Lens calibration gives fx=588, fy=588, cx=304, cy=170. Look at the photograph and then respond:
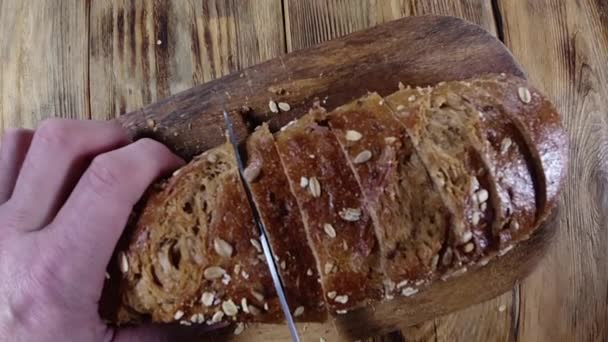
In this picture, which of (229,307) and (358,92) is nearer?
(229,307)

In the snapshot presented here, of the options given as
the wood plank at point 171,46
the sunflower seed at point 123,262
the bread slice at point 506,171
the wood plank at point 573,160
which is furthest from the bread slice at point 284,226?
the wood plank at point 573,160

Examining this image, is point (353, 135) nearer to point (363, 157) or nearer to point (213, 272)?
point (363, 157)

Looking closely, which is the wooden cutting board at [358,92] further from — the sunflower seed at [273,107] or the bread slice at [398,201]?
the bread slice at [398,201]

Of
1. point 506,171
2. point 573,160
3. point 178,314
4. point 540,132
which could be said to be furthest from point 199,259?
point 573,160

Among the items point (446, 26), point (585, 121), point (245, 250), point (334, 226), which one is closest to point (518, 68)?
point (446, 26)

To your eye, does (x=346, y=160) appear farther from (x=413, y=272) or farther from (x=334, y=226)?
(x=413, y=272)

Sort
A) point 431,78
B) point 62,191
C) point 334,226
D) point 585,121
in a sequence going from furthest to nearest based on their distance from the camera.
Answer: point 585,121 < point 431,78 < point 62,191 < point 334,226
